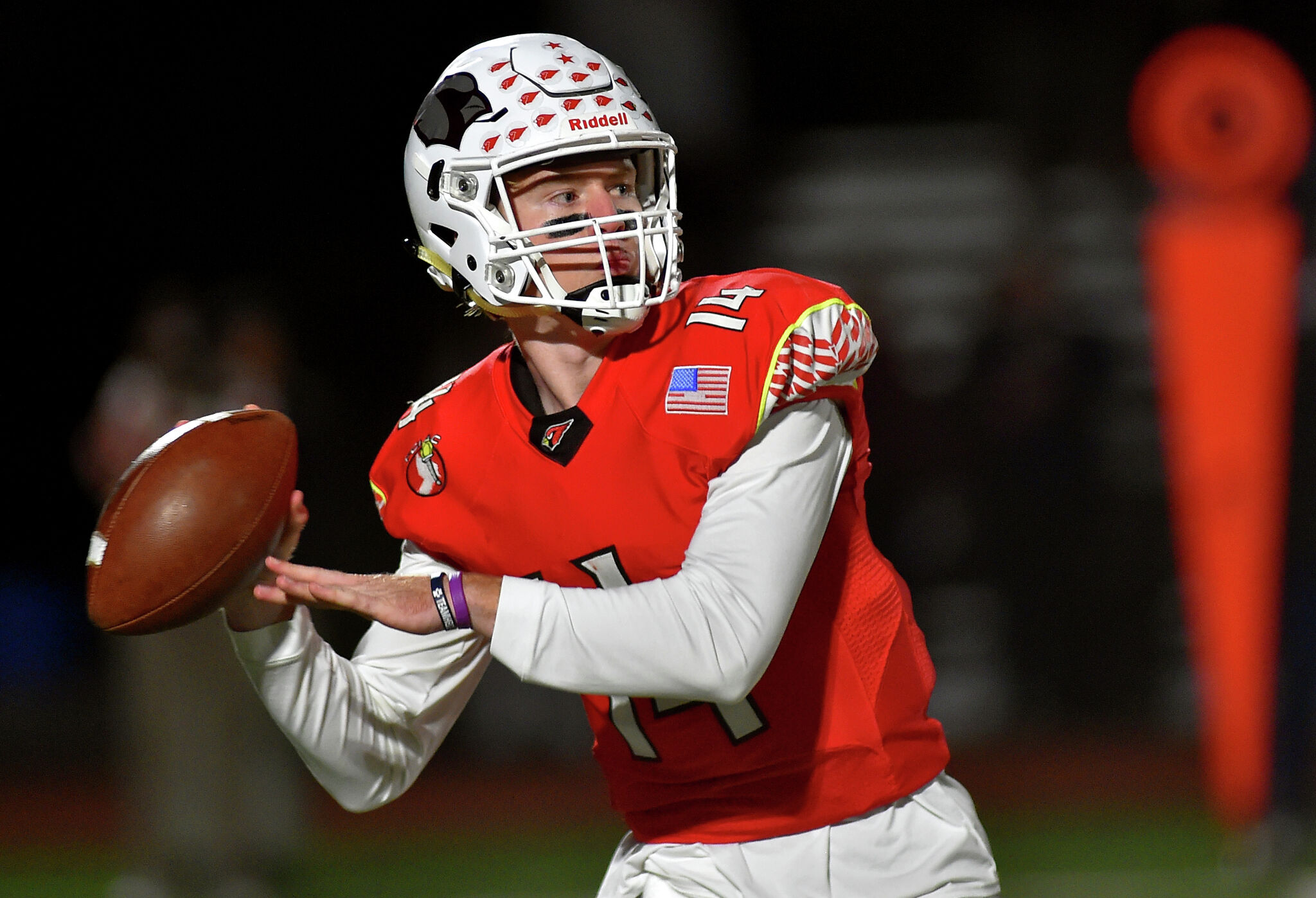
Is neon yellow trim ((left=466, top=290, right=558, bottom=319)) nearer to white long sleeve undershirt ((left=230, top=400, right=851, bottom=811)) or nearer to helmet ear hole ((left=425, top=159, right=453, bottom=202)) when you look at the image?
helmet ear hole ((left=425, top=159, right=453, bottom=202))

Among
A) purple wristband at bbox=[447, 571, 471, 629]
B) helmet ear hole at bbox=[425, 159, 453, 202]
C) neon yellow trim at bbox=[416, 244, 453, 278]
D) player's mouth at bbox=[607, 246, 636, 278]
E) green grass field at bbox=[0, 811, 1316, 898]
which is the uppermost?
helmet ear hole at bbox=[425, 159, 453, 202]

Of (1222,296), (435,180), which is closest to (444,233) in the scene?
(435,180)

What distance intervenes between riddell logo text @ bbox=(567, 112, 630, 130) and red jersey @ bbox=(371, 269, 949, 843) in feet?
0.85

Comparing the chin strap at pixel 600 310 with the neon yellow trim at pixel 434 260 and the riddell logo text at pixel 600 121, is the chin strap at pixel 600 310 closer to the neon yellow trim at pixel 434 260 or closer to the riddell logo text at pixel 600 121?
the neon yellow trim at pixel 434 260

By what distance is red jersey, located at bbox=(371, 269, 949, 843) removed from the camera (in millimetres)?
1924

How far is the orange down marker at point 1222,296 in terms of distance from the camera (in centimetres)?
719

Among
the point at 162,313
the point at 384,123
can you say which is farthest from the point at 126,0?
the point at 162,313

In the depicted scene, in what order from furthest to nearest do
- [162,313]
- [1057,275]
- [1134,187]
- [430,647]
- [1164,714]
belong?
[1134,187] < [1057,275] < [1164,714] < [162,313] < [430,647]

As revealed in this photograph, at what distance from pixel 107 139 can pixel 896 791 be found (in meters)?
7.43

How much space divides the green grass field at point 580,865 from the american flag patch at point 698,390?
284cm

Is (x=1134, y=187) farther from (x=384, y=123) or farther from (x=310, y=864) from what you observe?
(x=310, y=864)

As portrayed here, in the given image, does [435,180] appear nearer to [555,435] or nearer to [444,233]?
[444,233]

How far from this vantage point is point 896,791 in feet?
6.48

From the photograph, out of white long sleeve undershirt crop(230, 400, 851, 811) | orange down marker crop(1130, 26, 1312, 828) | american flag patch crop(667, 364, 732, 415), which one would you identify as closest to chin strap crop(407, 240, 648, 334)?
american flag patch crop(667, 364, 732, 415)
